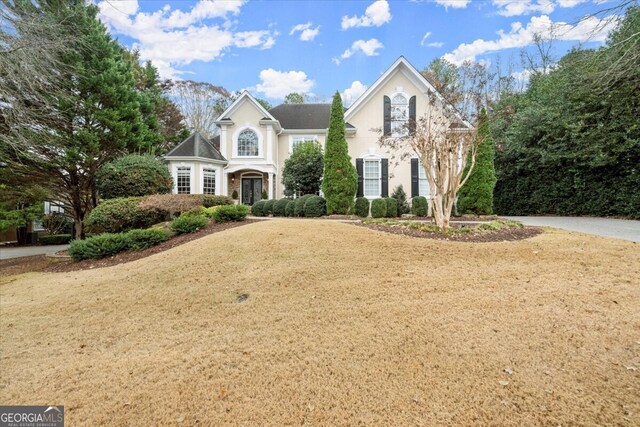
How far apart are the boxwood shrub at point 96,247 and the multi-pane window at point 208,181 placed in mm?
8346

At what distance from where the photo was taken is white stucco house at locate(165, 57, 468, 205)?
15.4 metres

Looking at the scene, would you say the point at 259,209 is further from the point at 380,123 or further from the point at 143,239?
the point at 380,123

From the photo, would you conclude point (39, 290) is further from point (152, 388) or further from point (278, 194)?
point (278, 194)

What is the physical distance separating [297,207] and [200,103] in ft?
76.4

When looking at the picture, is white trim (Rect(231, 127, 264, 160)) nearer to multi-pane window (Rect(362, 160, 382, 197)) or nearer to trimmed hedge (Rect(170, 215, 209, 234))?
multi-pane window (Rect(362, 160, 382, 197))

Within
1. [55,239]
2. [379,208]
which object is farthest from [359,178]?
[55,239]

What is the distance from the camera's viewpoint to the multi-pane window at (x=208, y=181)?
16.6 metres

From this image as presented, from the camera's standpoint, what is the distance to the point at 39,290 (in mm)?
6199

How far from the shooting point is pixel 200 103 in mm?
30594

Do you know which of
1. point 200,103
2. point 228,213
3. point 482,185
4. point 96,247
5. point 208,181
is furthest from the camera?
point 200,103

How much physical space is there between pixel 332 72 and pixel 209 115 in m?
19.2

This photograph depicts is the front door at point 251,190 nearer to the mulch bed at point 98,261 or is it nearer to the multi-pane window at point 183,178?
the multi-pane window at point 183,178

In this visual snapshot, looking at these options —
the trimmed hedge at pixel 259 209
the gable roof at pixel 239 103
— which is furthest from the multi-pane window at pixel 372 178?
the gable roof at pixel 239 103

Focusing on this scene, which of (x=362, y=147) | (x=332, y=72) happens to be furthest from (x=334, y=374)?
(x=332, y=72)
